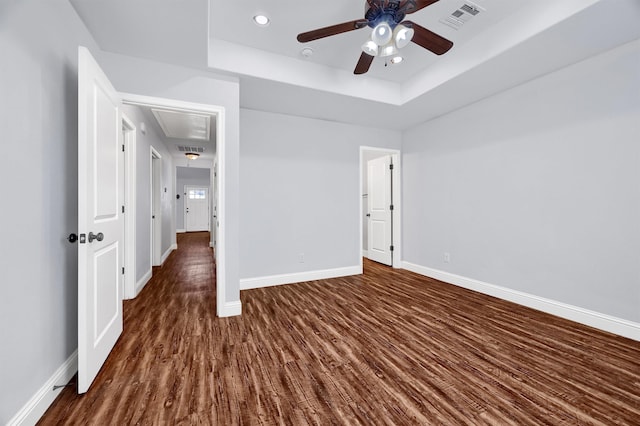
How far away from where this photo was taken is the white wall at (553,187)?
2346mm

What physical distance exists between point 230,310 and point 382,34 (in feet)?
9.27

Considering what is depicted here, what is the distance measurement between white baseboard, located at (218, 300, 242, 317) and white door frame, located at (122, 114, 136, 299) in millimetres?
1412

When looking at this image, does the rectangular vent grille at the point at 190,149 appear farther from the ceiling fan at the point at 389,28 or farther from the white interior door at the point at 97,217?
the ceiling fan at the point at 389,28

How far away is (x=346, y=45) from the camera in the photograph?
2.77 m

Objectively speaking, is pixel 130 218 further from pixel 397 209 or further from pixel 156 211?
pixel 397 209

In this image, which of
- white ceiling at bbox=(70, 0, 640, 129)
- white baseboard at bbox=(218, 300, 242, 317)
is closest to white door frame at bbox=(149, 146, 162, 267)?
white ceiling at bbox=(70, 0, 640, 129)

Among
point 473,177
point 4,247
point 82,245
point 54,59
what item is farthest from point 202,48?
point 473,177

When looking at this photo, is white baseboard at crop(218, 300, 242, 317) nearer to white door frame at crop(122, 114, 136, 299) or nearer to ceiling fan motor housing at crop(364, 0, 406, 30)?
white door frame at crop(122, 114, 136, 299)

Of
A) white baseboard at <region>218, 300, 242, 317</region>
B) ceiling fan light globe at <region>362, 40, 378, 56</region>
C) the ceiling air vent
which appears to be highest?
the ceiling air vent

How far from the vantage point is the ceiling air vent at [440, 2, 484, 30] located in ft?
7.47

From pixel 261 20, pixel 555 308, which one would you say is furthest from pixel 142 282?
pixel 555 308

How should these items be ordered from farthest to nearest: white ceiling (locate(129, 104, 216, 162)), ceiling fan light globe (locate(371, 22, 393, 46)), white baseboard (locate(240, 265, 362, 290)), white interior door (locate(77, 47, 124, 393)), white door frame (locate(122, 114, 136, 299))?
white ceiling (locate(129, 104, 216, 162)) < white baseboard (locate(240, 265, 362, 290)) < white door frame (locate(122, 114, 136, 299)) < ceiling fan light globe (locate(371, 22, 393, 46)) < white interior door (locate(77, 47, 124, 393))

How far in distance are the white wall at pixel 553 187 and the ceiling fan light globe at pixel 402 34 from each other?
1.98 meters

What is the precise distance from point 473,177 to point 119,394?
4.19 m
